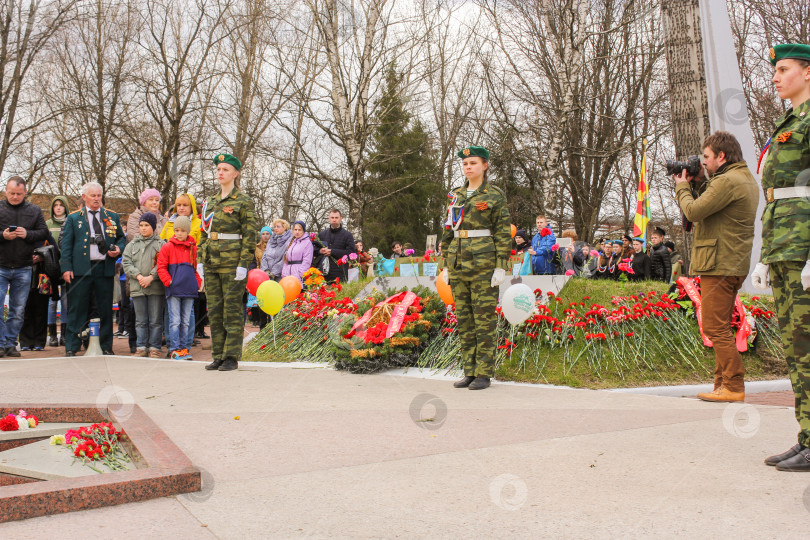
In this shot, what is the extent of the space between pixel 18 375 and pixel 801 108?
23.8 feet

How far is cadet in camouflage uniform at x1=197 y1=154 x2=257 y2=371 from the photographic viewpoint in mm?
7340

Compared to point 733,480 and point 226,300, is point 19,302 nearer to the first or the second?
point 226,300

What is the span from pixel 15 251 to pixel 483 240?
21.3 feet

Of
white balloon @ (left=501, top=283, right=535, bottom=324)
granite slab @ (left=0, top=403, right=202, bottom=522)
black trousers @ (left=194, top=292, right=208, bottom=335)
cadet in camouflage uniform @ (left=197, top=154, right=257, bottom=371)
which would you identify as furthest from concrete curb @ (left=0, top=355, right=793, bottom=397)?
black trousers @ (left=194, top=292, right=208, bottom=335)

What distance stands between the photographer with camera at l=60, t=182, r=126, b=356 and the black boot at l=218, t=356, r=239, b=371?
2.59 metres

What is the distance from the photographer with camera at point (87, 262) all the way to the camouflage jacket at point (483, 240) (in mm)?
5178

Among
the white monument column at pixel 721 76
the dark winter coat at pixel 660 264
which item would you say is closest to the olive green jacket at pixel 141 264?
the white monument column at pixel 721 76

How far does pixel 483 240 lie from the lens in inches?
252

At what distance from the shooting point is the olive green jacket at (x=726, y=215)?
16.8ft

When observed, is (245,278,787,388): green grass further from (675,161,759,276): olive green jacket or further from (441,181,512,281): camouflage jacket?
(675,161,759,276): olive green jacket

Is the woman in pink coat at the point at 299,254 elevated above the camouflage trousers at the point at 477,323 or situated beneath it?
elevated above

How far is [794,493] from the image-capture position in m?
3.08

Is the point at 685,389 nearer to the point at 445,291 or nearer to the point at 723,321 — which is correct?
the point at 723,321

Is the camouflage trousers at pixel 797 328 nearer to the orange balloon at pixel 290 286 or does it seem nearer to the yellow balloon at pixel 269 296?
the yellow balloon at pixel 269 296
